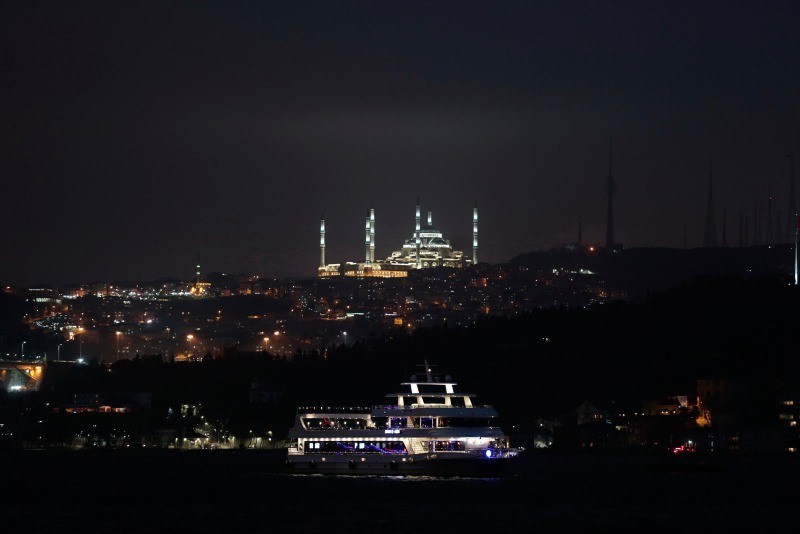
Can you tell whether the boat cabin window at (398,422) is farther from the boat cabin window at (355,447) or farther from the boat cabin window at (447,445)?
the boat cabin window at (447,445)

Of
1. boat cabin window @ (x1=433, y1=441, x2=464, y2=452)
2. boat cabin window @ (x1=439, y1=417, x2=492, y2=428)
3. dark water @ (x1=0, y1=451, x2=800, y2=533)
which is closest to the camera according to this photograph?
dark water @ (x1=0, y1=451, x2=800, y2=533)

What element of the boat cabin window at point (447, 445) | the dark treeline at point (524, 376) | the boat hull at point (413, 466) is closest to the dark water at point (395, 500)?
the boat hull at point (413, 466)

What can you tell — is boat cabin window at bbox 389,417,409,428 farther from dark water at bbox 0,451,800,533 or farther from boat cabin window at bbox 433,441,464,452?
dark water at bbox 0,451,800,533

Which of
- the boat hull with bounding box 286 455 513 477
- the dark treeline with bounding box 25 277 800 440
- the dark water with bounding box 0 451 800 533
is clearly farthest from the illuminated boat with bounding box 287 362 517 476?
the dark treeline with bounding box 25 277 800 440

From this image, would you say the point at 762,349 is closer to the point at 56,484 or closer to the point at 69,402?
the point at 69,402

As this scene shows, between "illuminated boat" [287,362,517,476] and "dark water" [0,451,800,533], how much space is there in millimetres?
1212

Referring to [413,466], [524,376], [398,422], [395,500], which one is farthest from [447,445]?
[524,376]

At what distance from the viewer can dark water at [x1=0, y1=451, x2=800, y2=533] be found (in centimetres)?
7944

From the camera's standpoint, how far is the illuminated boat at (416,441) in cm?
10012

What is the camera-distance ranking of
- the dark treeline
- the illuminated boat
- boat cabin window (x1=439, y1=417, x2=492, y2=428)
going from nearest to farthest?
the illuminated boat, boat cabin window (x1=439, y1=417, x2=492, y2=428), the dark treeline

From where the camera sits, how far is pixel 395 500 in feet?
294

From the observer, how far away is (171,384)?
19775 centimetres

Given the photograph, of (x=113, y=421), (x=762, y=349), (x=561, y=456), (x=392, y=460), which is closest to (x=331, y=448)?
(x=392, y=460)

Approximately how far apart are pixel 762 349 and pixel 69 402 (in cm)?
7385
